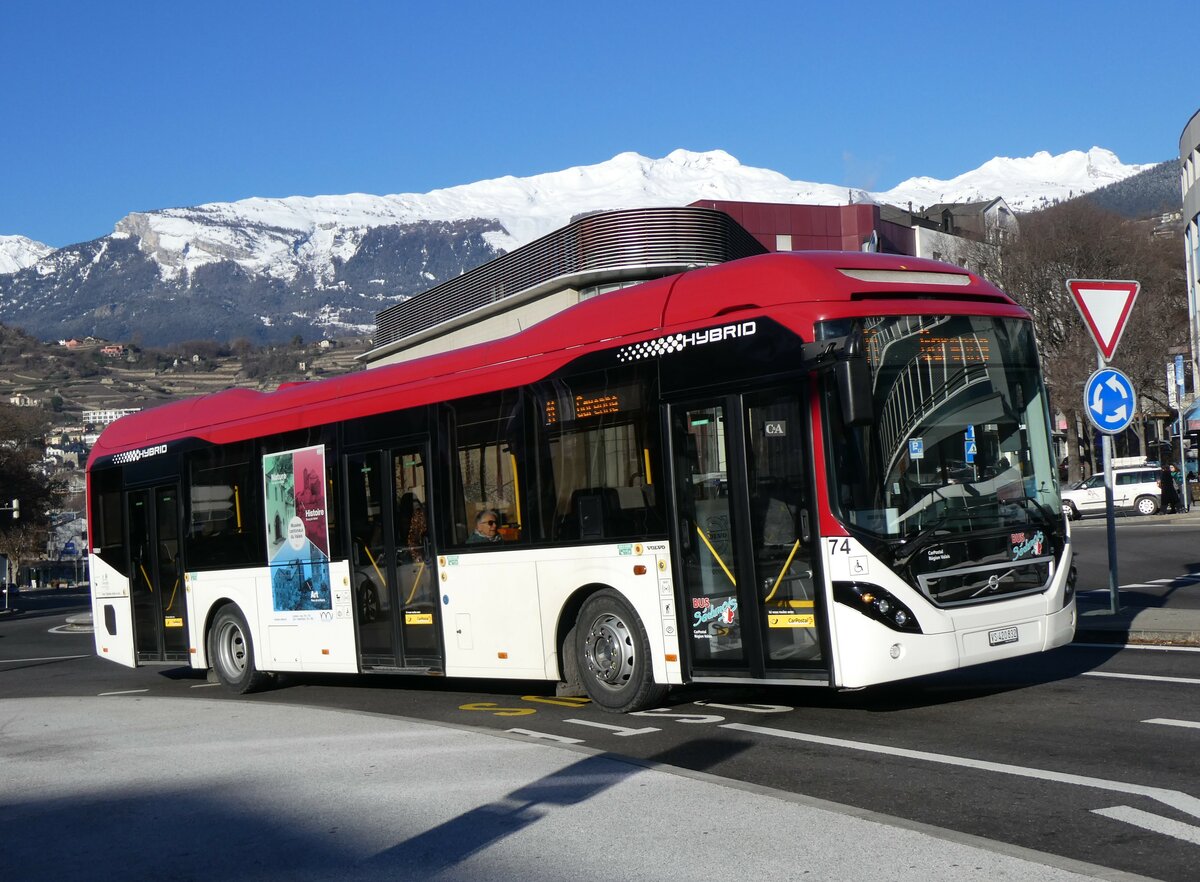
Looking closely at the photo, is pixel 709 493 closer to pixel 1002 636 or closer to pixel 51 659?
pixel 1002 636

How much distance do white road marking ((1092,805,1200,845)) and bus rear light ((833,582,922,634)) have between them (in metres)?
2.51

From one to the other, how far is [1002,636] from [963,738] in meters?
0.99

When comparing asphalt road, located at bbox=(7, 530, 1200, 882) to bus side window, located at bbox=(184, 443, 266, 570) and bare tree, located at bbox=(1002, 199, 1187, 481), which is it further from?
bare tree, located at bbox=(1002, 199, 1187, 481)

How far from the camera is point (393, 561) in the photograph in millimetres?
13383

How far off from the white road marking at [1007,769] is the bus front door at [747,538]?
41 cm

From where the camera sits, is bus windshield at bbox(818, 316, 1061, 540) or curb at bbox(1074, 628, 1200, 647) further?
curb at bbox(1074, 628, 1200, 647)

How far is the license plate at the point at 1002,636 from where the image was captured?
31.4 feet

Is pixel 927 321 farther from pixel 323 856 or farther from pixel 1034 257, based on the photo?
pixel 1034 257

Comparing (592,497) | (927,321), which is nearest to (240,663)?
(592,497)

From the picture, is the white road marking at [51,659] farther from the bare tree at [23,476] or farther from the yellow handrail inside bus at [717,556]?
the bare tree at [23,476]

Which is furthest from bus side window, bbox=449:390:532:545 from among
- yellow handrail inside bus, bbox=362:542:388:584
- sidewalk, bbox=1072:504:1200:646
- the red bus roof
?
sidewalk, bbox=1072:504:1200:646

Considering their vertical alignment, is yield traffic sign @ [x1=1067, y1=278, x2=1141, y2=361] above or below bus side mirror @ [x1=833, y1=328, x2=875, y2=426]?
above

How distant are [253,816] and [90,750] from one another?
11.8ft

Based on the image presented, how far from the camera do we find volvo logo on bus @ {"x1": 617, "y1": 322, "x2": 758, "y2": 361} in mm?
10008
